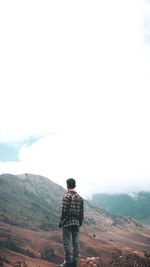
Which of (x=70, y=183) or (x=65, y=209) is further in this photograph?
(x=70, y=183)

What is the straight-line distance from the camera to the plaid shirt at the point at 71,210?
12.8 meters

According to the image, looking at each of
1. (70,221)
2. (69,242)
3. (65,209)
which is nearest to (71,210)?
(65,209)

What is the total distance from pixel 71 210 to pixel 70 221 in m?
0.37

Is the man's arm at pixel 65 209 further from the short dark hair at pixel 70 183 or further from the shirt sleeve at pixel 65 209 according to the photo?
the short dark hair at pixel 70 183

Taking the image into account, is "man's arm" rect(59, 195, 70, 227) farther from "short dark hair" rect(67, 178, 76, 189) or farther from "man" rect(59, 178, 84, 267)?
"short dark hair" rect(67, 178, 76, 189)

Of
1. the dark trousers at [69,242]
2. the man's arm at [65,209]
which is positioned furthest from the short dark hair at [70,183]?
the dark trousers at [69,242]

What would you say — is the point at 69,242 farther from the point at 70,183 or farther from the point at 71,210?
the point at 70,183

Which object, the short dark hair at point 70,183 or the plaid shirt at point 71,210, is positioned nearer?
the plaid shirt at point 71,210

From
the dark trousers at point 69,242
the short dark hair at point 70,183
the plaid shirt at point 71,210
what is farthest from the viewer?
the short dark hair at point 70,183

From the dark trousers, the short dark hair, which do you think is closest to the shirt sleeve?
the dark trousers

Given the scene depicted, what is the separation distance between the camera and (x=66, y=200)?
42.3 ft

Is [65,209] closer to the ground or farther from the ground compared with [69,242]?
farther from the ground

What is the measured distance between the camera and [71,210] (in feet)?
42.4

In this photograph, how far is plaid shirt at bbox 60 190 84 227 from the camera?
12.8 m
